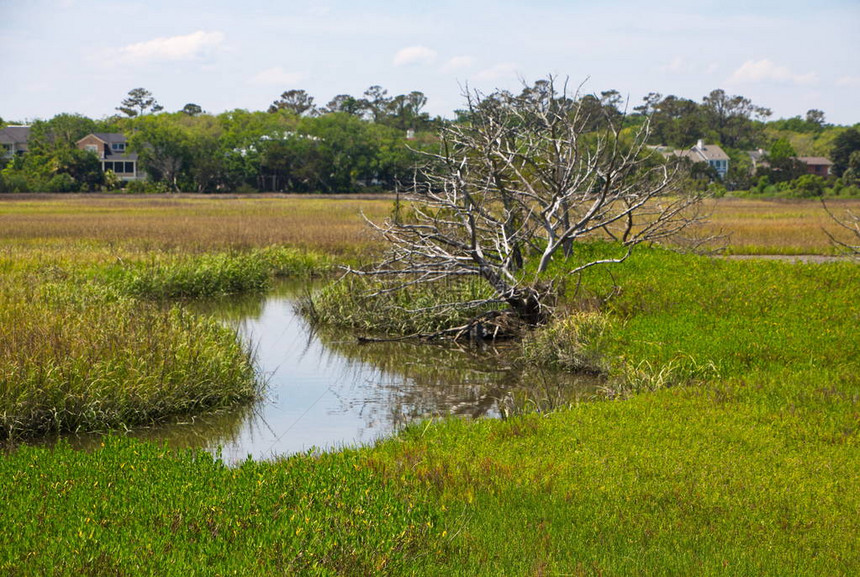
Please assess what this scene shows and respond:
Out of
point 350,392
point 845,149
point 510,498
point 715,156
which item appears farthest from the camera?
point 715,156

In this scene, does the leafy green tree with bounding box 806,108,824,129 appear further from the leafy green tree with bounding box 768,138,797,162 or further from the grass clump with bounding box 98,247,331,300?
the grass clump with bounding box 98,247,331,300

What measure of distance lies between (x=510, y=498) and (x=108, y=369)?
6601 mm

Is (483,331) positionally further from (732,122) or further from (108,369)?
(732,122)

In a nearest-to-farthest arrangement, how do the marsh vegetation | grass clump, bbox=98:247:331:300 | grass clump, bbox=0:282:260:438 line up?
the marsh vegetation
grass clump, bbox=0:282:260:438
grass clump, bbox=98:247:331:300

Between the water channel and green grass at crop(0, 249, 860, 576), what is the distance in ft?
5.91

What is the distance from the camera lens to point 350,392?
46.7 ft

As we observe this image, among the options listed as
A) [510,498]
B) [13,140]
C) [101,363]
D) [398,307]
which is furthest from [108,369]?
[13,140]

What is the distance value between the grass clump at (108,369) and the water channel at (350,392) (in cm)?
37

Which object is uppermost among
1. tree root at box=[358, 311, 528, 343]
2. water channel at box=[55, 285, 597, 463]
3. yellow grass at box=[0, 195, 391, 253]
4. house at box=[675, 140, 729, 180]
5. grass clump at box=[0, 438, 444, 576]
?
house at box=[675, 140, 729, 180]

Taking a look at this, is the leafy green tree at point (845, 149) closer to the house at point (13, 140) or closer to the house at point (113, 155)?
the house at point (113, 155)

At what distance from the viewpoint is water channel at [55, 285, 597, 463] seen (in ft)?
37.7

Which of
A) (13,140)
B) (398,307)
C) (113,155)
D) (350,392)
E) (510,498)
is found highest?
(13,140)

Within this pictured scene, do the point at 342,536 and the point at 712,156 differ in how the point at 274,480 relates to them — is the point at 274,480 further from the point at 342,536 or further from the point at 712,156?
the point at 712,156

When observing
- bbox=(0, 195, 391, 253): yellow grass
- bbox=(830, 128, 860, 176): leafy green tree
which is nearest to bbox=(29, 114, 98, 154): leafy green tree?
bbox=(0, 195, 391, 253): yellow grass
